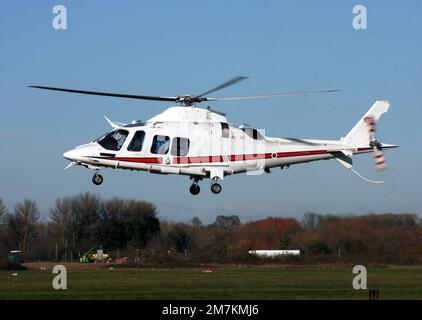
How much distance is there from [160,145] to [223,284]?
17341mm

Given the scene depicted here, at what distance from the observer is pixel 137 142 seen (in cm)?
3525

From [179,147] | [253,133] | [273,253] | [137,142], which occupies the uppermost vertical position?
[253,133]

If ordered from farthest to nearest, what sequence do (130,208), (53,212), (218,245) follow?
(53,212), (130,208), (218,245)

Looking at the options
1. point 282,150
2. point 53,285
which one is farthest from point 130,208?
point 282,150

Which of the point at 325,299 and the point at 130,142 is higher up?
the point at 130,142

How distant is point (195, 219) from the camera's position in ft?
256

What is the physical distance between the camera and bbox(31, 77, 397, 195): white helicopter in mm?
35156

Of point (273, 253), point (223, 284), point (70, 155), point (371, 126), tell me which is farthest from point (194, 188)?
point (273, 253)

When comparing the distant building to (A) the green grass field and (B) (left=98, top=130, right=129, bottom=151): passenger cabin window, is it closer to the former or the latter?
(A) the green grass field

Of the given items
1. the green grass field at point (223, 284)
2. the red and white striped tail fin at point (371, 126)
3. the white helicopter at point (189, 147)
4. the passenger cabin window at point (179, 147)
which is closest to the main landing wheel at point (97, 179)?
the white helicopter at point (189, 147)

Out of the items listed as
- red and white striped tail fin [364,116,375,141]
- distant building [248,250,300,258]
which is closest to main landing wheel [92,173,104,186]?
red and white striped tail fin [364,116,375,141]

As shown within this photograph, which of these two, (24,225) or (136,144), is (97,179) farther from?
(24,225)
